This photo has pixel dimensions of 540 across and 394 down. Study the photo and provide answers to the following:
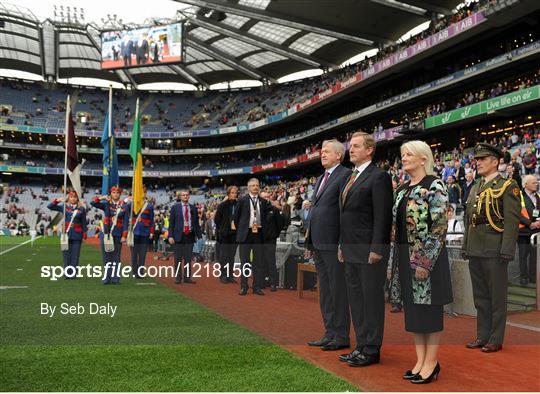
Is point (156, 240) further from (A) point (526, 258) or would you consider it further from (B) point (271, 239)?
(A) point (526, 258)

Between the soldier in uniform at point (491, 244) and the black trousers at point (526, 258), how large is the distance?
12.1ft

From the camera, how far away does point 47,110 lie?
206ft

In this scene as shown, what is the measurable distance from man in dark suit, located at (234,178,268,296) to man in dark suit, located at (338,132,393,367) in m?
4.84

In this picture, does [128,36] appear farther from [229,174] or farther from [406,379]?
[406,379]

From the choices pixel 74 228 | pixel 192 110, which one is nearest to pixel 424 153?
pixel 74 228

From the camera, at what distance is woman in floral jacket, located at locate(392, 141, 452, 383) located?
13.4 ft

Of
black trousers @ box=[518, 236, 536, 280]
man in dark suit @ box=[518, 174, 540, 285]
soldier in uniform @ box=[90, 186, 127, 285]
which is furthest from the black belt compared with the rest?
soldier in uniform @ box=[90, 186, 127, 285]

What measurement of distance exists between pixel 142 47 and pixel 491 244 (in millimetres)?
45776

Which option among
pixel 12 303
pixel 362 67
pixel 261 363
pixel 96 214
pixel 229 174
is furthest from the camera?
pixel 229 174

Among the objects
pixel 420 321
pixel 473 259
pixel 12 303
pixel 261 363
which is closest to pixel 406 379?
pixel 420 321

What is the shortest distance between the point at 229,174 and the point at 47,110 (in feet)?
78.7

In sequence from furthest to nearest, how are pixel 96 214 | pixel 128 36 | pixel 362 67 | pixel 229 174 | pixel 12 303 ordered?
pixel 229 174 < pixel 96 214 < pixel 128 36 < pixel 362 67 < pixel 12 303

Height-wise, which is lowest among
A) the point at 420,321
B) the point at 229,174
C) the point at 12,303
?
the point at 12,303

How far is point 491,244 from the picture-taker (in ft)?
18.0
